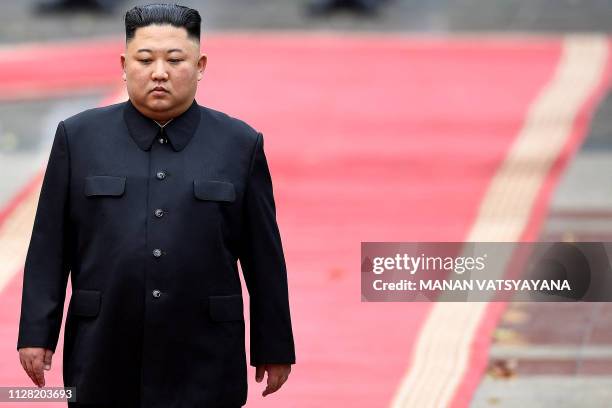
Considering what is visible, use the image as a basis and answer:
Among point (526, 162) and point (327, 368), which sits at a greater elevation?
point (526, 162)

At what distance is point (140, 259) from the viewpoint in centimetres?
394

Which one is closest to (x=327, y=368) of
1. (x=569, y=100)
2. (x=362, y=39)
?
(x=569, y=100)

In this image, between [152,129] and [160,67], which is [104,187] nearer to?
[152,129]

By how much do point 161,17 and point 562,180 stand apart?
7.09 m

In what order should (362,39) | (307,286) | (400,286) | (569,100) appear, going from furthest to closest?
1. (362,39)
2. (569,100)
3. (307,286)
4. (400,286)

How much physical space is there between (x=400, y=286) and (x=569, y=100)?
16.0 feet

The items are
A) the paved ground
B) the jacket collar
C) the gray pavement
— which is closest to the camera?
the jacket collar

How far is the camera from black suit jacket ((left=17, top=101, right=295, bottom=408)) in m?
3.96

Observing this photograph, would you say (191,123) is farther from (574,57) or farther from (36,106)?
(574,57)

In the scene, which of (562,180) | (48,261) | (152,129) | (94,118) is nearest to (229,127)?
(152,129)

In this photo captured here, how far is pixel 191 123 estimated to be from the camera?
4078 mm

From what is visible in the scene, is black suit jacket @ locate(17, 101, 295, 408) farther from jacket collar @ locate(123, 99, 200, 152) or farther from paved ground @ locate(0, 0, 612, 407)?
paved ground @ locate(0, 0, 612, 407)

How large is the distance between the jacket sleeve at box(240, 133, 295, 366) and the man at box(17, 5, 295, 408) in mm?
33

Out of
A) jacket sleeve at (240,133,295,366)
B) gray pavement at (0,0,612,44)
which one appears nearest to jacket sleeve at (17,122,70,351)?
jacket sleeve at (240,133,295,366)
